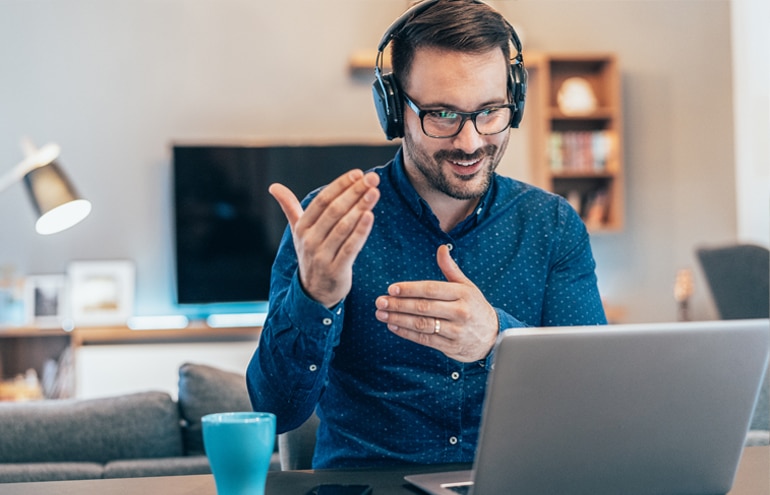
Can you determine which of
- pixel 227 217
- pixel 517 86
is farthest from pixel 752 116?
pixel 517 86

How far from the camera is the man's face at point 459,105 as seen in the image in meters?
1.33

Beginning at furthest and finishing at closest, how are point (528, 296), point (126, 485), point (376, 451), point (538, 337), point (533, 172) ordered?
1. point (533, 172)
2. point (528, 296)
3. point (376, 451)
4. point (126, 485)
5. point (538, 337)

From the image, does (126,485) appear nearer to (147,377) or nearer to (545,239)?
(545,239)

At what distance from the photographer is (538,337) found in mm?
731

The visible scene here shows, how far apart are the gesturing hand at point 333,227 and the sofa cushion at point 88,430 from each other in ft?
2.60

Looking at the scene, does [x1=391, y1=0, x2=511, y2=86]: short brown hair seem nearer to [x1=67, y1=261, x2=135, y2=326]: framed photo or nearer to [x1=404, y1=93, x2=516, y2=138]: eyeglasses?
[x1=404, y1=93, x2=516, y2=138]: eyeglasses

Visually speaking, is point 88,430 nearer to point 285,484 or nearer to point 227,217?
point 285,484

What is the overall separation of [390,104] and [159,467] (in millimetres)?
816

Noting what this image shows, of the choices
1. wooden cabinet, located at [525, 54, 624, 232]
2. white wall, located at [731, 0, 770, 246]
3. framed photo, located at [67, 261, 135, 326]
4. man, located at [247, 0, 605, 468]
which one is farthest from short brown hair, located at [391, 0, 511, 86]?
white wall, located at [731, 0, 770, 246]

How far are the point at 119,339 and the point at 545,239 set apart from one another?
3.31 m

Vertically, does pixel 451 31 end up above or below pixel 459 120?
above

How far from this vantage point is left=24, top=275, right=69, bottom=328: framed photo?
4.21 meters

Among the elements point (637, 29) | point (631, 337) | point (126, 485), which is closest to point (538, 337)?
point (631, 337)

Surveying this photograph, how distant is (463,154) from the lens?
4.34ft
